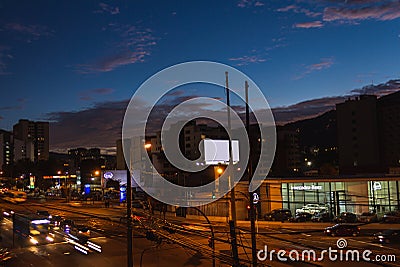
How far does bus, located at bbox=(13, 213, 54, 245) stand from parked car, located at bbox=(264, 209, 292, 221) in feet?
56.3

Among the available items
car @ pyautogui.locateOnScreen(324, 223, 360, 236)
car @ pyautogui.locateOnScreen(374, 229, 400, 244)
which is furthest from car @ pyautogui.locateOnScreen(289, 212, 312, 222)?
car @ pyautogui.locateOnScreen(374, 229, 400, 244)

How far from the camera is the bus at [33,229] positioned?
104ft

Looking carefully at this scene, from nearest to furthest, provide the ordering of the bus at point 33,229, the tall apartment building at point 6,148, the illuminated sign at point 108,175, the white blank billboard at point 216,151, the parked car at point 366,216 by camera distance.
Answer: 1. the bus at point 33,229
2. the parked car at point 366,216
3. the white blank billboard at point 216,151
4. the illuminated sign at point 108,175
5. the tall apartment building at point 6,148

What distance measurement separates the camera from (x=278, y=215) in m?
35.8

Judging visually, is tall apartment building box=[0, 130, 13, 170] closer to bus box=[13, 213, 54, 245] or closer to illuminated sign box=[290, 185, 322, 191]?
bus box=[13, 213, 54, 245]

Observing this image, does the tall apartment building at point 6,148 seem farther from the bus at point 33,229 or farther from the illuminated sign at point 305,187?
the illuminated sign at point 305,187

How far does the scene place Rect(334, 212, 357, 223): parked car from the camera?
32.6 meters

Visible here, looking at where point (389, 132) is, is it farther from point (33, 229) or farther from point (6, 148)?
point (6, 148)

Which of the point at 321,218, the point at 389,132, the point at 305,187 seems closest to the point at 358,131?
the point at 389,132

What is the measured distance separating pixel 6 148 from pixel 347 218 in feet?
493

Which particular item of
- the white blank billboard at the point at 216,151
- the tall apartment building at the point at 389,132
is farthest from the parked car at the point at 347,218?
the tall apartment building at the point at 389,132

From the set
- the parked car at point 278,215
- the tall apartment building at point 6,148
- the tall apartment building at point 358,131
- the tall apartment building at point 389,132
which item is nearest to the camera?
the parked car at point 278,215

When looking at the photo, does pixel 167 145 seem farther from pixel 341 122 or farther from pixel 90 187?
pixel 341 122

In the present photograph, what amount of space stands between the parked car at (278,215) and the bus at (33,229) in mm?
17160
